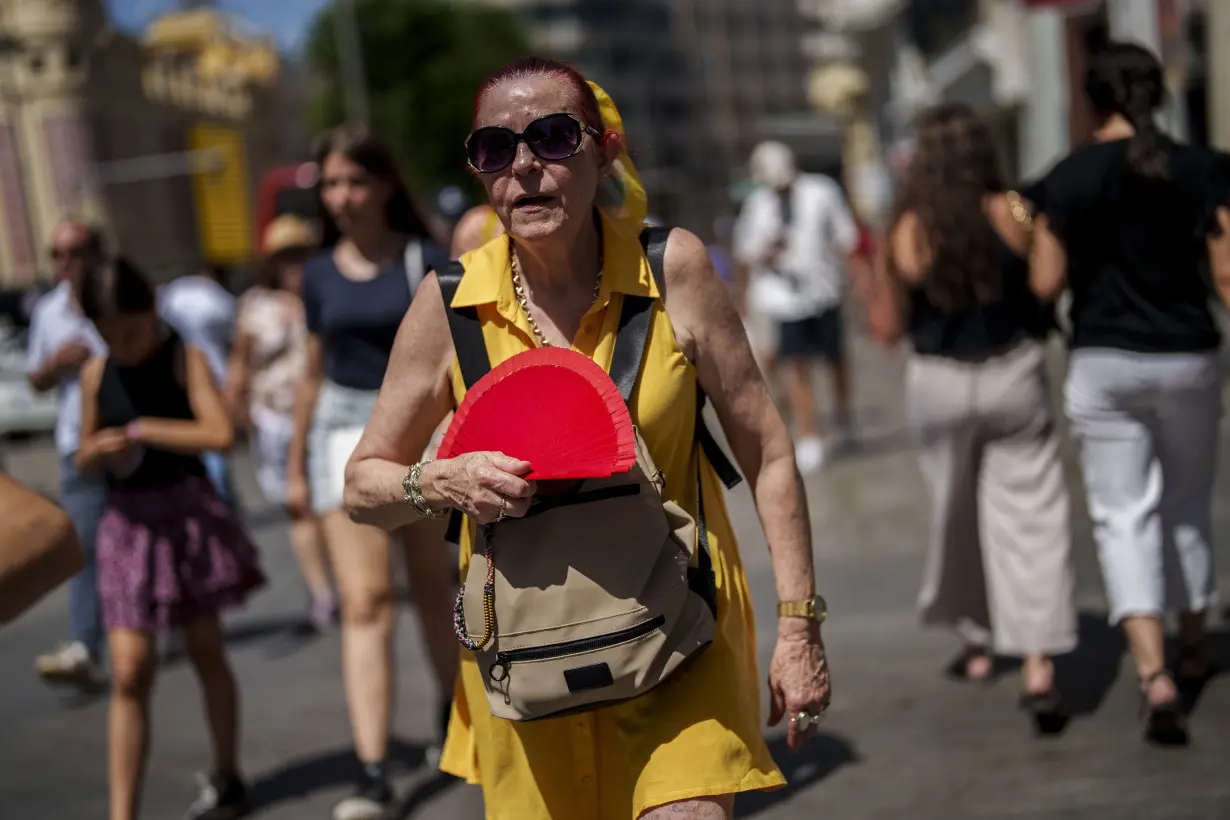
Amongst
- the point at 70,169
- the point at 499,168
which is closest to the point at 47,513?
the point at 499,168

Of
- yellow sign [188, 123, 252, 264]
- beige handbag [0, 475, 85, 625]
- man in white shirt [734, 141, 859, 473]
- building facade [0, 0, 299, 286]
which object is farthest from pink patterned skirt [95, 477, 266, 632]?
yellow sign [188, 123, 252, 264]

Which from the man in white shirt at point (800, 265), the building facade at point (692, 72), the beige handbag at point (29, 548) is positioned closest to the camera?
the beige handbag at point (29, 548)

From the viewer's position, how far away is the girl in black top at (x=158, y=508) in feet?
15.2

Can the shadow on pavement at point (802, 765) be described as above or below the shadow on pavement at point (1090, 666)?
above

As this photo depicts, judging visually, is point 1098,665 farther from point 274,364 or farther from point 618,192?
point 274,364

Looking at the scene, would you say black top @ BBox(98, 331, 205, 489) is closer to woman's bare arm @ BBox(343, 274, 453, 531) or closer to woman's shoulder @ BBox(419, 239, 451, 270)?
woman's shoulder @ BBox(419, 239, 451, 270)

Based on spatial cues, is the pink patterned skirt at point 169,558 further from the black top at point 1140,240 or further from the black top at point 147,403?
the black top at point 1140,240

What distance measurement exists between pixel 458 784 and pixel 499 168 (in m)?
2.83

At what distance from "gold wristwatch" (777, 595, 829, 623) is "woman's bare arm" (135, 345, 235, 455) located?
2502 mm

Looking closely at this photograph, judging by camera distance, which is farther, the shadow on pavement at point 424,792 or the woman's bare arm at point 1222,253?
the shadow on pavement at point 424,792

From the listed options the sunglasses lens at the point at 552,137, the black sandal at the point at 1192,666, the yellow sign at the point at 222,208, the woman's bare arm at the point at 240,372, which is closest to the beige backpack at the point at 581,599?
the sunglasses lens at the point at 552,137

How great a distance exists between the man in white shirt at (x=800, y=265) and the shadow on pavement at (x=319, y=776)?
5124 mm

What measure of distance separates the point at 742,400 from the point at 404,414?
0.65m

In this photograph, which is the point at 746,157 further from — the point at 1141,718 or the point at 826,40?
the point at 1141,718
